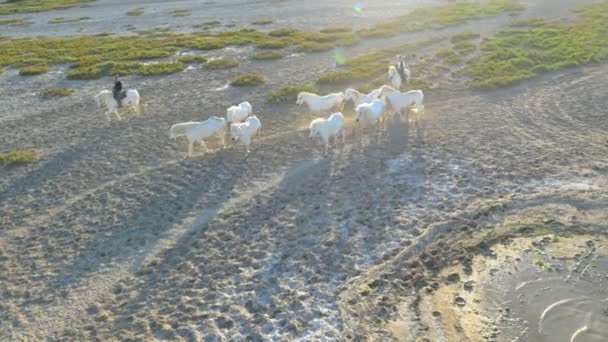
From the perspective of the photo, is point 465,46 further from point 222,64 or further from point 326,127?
point 326,127

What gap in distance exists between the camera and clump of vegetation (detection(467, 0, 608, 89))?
2784 cm

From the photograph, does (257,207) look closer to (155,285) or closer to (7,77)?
(155,285)

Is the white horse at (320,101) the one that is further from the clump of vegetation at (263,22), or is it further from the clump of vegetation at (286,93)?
the clump of vegetation at (263,22)

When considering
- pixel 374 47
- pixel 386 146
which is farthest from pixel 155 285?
pixel 374 47

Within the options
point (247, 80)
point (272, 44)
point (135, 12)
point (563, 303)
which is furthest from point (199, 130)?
point (135, 12)

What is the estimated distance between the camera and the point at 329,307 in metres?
11.8

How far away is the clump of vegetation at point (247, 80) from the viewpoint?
2973 cm

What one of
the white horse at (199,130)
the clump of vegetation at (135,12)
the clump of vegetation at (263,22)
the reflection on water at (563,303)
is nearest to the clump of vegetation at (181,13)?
the clump of vegetation at (135,12)

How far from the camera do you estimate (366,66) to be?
3172cm

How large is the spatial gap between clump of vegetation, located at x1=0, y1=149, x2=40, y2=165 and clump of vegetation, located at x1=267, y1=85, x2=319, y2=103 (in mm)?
10540

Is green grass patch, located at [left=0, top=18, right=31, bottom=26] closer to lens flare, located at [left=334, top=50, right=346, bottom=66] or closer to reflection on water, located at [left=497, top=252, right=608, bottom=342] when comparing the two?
lens flare, located at [left=334, top=50, right=346, bottom=66]

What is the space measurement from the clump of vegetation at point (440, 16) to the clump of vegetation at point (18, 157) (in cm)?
2767

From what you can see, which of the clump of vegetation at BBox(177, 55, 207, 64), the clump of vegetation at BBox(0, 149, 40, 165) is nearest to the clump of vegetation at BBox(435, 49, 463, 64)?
the clump of vegetation at BBox(177, 55, 207, 64)

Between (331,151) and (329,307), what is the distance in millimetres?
9000
